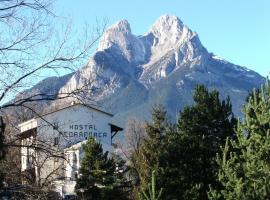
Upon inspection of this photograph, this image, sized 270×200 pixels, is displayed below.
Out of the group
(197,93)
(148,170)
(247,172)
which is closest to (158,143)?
(148,170)

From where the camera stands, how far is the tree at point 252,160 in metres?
18.7

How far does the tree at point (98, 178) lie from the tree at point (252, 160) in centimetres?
1553

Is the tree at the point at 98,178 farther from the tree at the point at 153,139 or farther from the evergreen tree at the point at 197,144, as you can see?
the evergreen tree at the point at 197,144

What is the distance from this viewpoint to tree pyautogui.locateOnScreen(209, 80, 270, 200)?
18734 mm

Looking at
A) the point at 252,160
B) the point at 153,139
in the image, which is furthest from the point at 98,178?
the point at 252,160

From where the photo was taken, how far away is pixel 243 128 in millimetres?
20219

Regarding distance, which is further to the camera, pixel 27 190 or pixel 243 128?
pixel 243 128

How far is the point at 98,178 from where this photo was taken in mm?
35656

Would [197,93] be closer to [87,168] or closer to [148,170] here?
[148,170]

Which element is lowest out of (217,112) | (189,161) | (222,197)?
(222,197)

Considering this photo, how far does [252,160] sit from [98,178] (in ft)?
57.9

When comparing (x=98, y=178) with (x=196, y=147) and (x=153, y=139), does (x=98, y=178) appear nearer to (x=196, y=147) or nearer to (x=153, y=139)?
(x=153, y=139)

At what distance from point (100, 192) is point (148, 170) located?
5.79 m

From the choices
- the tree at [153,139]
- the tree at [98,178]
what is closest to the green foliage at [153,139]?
the tree at [153,139]
